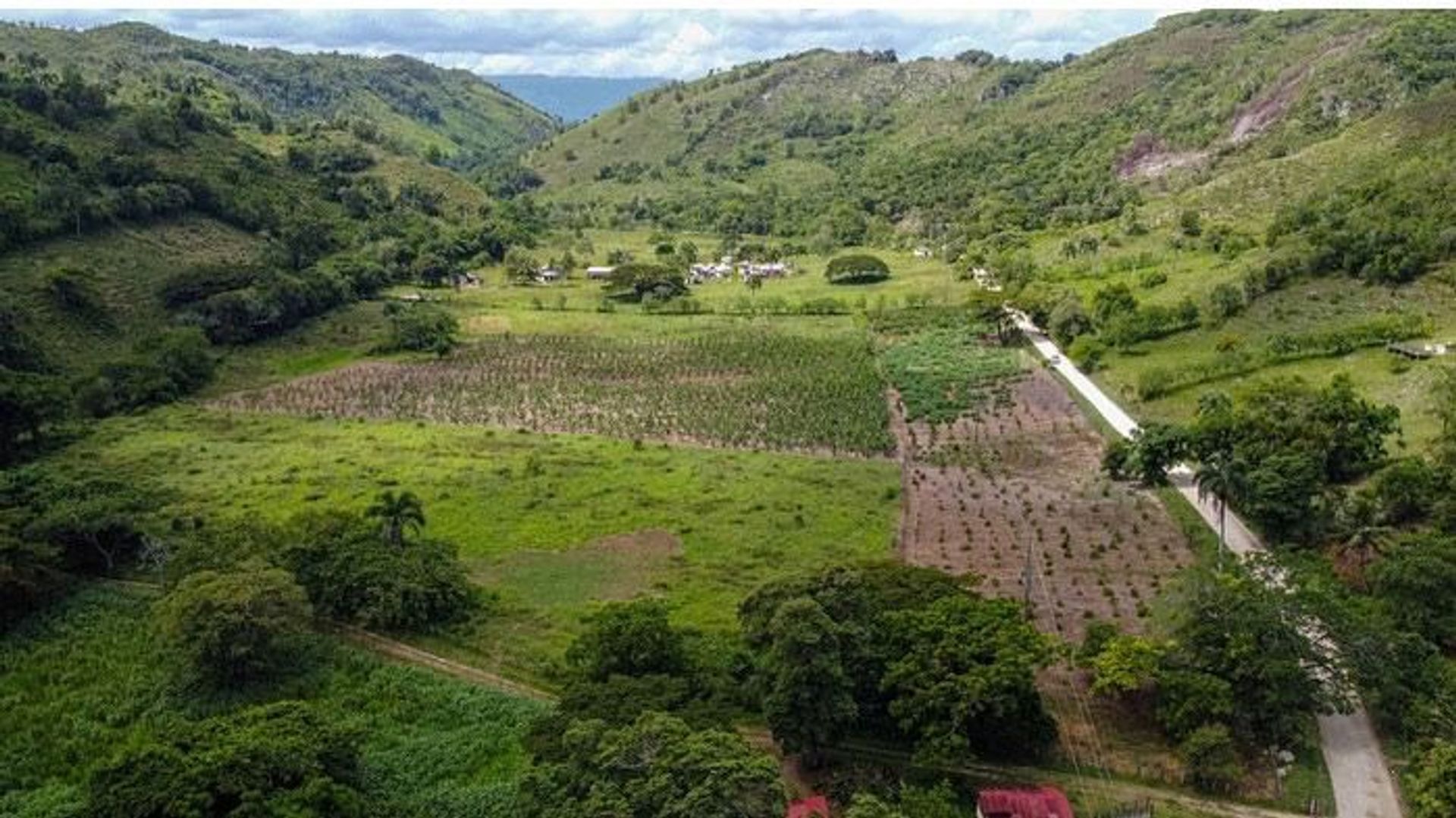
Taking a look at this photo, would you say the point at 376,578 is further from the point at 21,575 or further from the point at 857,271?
the point at 857,271

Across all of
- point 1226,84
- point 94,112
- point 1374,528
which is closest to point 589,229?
point 94,112

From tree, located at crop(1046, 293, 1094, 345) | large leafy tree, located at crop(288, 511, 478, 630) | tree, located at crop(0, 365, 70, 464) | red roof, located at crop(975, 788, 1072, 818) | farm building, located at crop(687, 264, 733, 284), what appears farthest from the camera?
farm building, located at crop(687, 264, 733, 284)

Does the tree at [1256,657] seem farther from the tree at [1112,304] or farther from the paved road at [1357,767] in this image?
the tree at [1112,304]

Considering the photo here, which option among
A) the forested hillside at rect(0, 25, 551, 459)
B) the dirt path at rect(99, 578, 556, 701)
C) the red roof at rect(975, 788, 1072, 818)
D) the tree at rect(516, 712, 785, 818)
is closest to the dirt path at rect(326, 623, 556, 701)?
the dirt path at rect(99, 578, 556, 701)

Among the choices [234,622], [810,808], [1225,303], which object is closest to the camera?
[810,808]

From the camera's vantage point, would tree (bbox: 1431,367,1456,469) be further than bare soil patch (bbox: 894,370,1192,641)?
Yes

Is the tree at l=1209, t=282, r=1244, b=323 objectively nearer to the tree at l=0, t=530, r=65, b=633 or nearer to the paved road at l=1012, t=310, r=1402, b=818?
the paved road at l=1012, t=310, r=1402, b=818

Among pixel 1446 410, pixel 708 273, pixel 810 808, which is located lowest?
pixel 810 808

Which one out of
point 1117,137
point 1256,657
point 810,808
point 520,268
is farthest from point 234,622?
point 1117,137

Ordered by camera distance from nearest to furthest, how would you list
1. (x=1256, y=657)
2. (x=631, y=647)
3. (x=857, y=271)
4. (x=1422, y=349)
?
(x=1256, y=657)
(x=631, y=647)
(x=1422, y=349)
(x=857, y=271)
